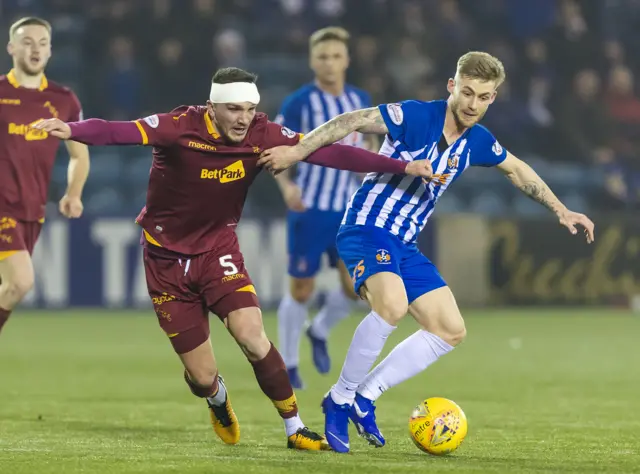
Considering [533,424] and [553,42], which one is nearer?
[533,424]

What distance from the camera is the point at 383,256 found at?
22.2 ft

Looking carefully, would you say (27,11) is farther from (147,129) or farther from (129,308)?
(147,129)

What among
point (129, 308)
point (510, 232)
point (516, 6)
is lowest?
point (129, 308)

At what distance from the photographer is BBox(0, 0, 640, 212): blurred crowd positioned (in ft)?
60.6

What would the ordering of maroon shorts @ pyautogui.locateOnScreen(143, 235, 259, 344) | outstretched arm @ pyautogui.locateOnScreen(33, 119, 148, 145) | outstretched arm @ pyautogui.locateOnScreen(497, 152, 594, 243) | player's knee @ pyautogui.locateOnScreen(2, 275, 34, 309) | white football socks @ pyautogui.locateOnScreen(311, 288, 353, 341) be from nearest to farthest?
outstretched arm @ pyautogui.locateOnScreen(33, 119, 148, 145) → maroon shorts @ pyautogui.locateOnScreen(143, 235, 259, 344) → outstretched arm @ pyautogui.locateOnScreen(497, 152, 594, 243) → player's knee @ pyautogui.locateOnScreen(2, 275, 34, 309) → white football socks @ pyautogui.locateOnScreen(311, 288, 353, 341)

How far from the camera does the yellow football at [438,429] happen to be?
251 inches

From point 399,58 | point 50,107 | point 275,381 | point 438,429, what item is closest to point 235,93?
point 275,381

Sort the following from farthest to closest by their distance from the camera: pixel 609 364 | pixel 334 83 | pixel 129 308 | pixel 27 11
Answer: pixel 27 11, pixel 129 308, pixel 609 364, pixel 334 83

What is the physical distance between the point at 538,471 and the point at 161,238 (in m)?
2.26

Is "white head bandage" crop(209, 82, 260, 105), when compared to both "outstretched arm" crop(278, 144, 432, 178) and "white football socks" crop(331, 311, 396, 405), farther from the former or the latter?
"white football socks" crop(331, 311, 396, 405)

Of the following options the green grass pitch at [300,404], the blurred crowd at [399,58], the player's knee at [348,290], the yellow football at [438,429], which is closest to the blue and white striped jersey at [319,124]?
the player's knee at [348,290]

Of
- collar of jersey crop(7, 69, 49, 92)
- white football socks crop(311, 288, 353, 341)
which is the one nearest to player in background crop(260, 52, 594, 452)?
collar of jersey crop(7, 69, 49, 92)

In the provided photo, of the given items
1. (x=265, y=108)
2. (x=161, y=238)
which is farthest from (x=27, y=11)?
(x=161, y=238)

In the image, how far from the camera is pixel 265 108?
18094 mm
